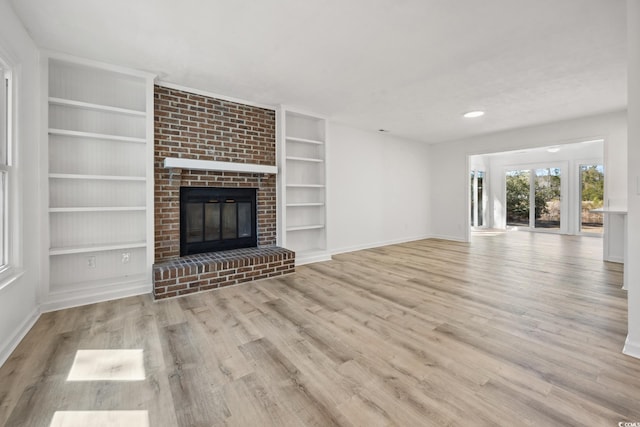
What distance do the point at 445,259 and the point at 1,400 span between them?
199 inches

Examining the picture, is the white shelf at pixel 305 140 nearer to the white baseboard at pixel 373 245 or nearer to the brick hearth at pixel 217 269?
the brick hearth at pixel 217 269

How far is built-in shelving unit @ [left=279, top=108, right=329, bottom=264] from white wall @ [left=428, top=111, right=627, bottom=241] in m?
3.78

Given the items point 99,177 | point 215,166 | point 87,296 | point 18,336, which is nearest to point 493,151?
point 215,166

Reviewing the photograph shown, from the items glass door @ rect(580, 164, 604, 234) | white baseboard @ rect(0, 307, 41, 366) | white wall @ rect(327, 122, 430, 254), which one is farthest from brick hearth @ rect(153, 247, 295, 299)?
glass door @ rect(580, 164, 604, 234)

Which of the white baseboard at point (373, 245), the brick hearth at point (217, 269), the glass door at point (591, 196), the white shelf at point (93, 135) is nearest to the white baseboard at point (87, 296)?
the brick hearth at point (217, 269)

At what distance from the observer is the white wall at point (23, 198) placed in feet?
6.64

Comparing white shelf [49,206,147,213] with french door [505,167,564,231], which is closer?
white shelf [49,206,147,213]

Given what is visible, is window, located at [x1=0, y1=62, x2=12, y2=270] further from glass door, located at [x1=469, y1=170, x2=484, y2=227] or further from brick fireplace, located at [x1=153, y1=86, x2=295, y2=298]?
glass door, located at [x1=469, y1=170, x2=484, y2=227]

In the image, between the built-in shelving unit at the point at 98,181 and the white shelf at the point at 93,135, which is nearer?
the white shelf at the point at 93,135

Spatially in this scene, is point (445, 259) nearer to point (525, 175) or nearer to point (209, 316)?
point (209, 316)

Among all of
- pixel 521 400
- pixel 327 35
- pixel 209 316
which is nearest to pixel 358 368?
pixel 521 400

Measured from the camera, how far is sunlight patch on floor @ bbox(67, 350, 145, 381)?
1692 mm

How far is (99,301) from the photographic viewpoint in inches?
114

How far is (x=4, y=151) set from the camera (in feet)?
7.21
